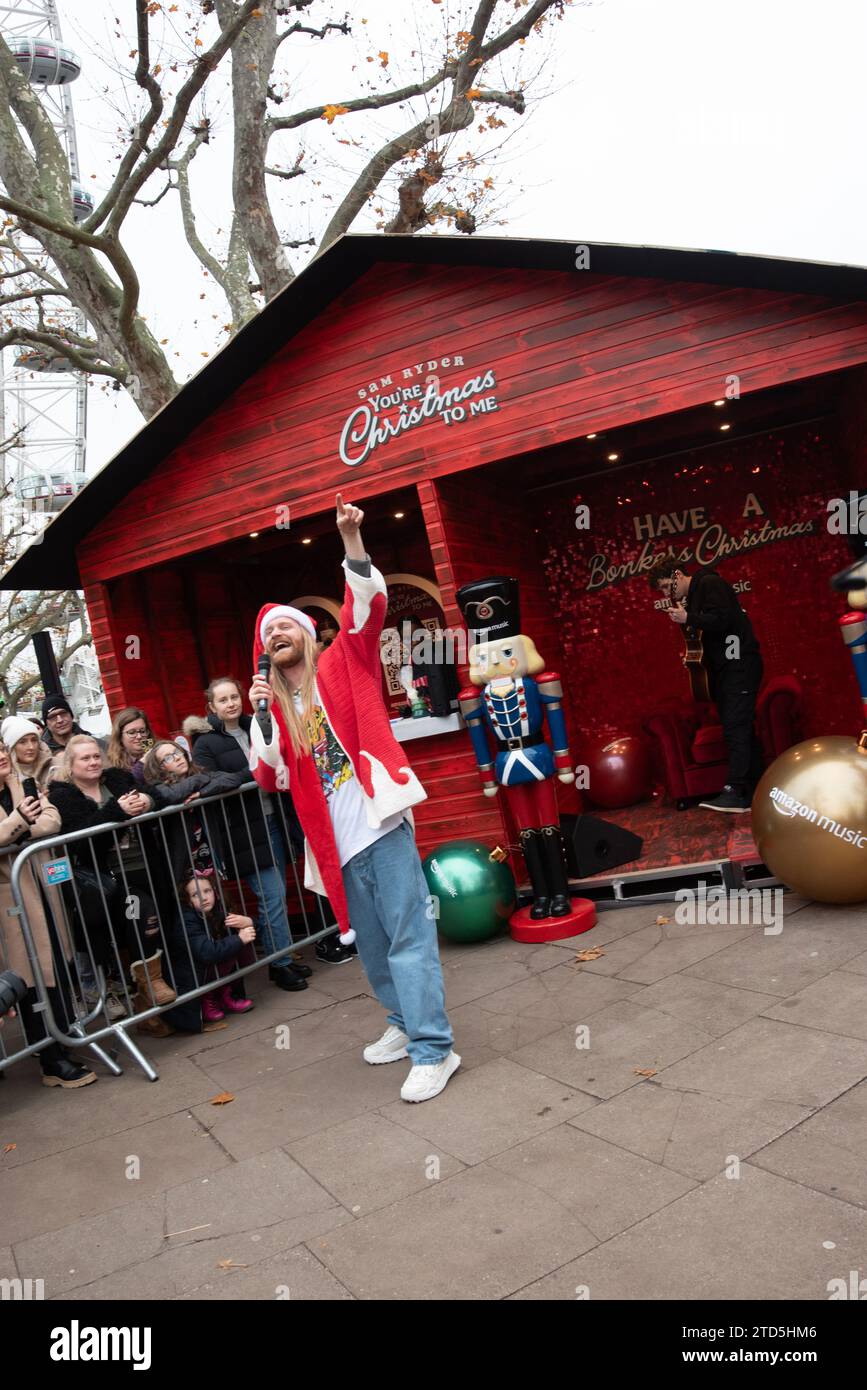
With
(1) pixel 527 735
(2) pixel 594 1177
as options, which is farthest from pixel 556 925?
(2) pixel 594 1177

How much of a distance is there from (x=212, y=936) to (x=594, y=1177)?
2.97 meters

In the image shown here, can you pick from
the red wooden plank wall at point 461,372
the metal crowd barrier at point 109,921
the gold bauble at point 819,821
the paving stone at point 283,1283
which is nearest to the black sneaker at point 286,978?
the metal crowd barrier at point 109,921

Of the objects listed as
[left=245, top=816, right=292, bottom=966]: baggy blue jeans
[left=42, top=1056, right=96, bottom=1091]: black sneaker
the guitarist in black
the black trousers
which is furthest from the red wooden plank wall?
[left=42, top=1056, right=96, bottom=1091]: black sneaker

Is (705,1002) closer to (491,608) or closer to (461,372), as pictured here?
(491,608)

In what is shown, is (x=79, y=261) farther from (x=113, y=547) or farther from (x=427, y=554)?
(x=427, y=554)

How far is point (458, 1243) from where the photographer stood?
2.75m

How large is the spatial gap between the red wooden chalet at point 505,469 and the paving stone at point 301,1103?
241cm

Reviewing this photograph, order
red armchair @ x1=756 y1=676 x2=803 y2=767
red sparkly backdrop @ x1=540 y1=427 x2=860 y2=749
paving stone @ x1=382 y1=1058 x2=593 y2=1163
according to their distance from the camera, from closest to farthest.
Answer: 1. paving stone @ x1=382 y1=1058 x2=593 y2=1163
2. red armchair @ x1=756 y1=676 x2=803 y2=767
3. red sparkly backdrop @ x1=540 y1=427 x2=860 y2=749

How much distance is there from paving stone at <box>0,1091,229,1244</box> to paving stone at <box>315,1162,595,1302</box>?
968 mm

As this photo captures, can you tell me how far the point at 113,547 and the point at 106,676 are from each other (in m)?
1.03

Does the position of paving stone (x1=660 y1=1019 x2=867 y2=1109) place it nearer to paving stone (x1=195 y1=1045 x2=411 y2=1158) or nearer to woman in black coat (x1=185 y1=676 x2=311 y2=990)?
paving stone (x1=195 y1=1045 x2=411 y2=1158)

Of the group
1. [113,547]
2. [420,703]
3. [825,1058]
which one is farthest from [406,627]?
[825,1058]

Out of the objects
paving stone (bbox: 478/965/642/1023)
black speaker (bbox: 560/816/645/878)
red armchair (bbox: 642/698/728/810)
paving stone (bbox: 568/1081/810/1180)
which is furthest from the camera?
red armchair (bbox: 642/698/728/810)

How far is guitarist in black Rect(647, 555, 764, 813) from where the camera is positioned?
21.9 ft
